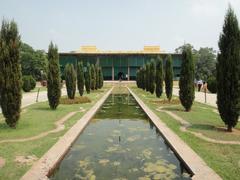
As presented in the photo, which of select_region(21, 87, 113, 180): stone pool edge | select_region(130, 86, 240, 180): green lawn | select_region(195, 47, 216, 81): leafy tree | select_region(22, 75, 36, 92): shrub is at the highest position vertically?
select_region(195, 47, 216, 81): leafy tree

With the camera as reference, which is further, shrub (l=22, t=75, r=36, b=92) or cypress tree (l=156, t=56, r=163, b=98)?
shrub (l=22, t=75, r=36, b=92)

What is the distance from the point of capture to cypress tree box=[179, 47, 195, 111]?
55.8ft

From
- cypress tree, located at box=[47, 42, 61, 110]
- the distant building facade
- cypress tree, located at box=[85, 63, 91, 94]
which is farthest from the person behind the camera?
the distant building facade

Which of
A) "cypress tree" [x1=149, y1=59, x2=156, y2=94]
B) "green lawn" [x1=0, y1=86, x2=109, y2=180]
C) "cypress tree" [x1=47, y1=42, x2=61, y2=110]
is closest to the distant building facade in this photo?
"cypress tree" [x1=149, y1=59, x2=156, y2=94]

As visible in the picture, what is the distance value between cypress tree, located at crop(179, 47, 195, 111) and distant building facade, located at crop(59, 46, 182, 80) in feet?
185

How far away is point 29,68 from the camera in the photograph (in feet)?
225

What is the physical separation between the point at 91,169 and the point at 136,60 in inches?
2716

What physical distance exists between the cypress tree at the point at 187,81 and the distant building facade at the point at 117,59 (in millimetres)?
56323

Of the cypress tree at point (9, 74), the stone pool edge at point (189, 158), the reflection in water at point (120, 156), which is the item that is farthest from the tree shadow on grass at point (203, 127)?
the cypress tree at point (9, 74)

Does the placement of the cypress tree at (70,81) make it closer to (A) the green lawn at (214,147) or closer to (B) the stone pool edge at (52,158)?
(A) the green lawn at (214,147)

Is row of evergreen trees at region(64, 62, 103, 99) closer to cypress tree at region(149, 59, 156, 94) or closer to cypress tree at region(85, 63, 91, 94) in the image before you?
cypress tree at region(85, 63, 91, 94)

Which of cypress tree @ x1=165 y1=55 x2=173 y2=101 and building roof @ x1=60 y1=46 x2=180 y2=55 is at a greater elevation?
building roof @ x1=60 y1=46 x2=180 y2=55

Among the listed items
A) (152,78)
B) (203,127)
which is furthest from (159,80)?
(203,127)

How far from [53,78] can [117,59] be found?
58889 mm
